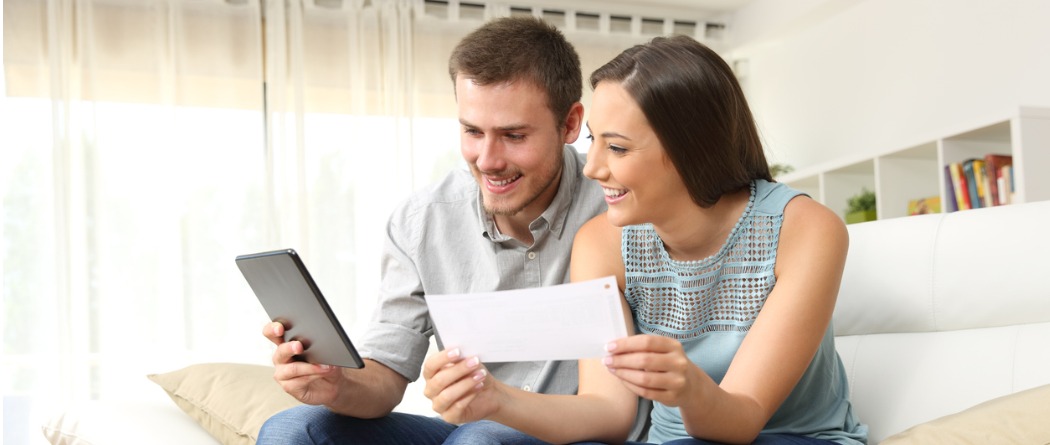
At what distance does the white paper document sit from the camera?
3.34ft

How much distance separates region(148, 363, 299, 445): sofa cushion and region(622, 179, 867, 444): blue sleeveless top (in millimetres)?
994

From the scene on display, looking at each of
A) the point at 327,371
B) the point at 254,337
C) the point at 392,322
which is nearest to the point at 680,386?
the point at 327,371

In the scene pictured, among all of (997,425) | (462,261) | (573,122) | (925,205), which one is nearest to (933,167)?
(925,205)

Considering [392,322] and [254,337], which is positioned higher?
[392,322]

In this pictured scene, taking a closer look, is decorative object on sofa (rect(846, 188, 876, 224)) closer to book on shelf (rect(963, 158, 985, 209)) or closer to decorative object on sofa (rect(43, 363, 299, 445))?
book on shelf (rect(963, 158, 985, 209))

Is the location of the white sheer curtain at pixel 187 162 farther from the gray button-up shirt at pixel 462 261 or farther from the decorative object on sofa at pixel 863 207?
the gray button-up shirt at pixel 462 261

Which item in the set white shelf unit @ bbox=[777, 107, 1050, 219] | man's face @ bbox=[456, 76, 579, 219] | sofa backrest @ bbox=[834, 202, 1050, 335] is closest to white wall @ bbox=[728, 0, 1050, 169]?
white shelf unit @ bbox=[777, 107, 1050, 219]

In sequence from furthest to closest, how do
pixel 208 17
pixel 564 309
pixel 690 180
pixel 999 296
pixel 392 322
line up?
pixel 208 17 → pixel 392 322 → pixel 999 296 → pixel 690 180 → pixel 564 309

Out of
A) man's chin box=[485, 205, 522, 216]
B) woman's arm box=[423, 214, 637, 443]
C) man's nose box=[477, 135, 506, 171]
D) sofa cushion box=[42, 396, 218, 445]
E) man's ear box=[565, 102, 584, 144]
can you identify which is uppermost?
man's ear box=[565, 102, 584, 144]

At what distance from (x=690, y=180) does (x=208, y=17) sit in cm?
350

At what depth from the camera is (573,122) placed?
1.74 m

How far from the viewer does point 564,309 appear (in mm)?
1032

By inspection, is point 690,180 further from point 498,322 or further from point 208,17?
point 208,17

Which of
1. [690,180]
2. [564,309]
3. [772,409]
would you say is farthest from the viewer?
[690,180]
